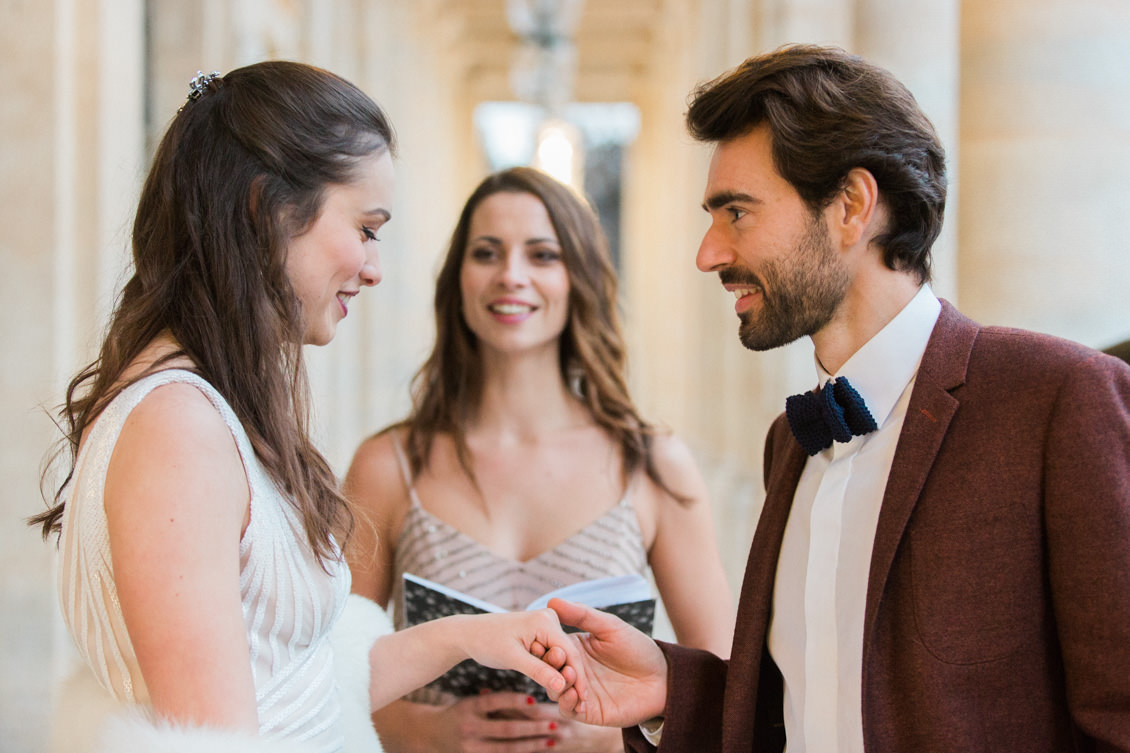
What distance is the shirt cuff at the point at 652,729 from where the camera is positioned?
2146 millimetres

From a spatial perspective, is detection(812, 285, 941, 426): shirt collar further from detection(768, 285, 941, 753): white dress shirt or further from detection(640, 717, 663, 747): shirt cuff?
detection(640, 717, 663, 747): shirt cuff

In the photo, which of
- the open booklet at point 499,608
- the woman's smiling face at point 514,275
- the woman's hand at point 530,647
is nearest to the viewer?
the woman's hand at point 530,647

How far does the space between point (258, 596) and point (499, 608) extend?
0.94 metres

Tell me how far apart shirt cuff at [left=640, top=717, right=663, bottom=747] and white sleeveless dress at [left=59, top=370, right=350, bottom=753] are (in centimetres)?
64

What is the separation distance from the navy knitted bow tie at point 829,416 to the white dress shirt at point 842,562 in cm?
3

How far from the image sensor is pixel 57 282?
3.03 meters

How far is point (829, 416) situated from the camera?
1.84 meters

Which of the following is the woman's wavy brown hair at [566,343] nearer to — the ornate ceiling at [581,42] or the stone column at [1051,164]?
the stone column at [1051,164]

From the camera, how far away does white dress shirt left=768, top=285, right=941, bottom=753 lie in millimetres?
1778

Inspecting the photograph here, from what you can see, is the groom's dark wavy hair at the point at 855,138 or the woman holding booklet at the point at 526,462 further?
the woman holding booklet at the point at 526,462

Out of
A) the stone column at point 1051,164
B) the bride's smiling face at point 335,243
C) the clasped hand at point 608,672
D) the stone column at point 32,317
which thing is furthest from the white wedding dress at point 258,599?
the stone column at point 1051,164

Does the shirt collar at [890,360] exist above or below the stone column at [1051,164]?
below

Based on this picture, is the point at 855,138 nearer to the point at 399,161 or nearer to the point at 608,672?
the point at 608,672

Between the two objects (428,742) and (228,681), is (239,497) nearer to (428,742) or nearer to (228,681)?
(228,681)
